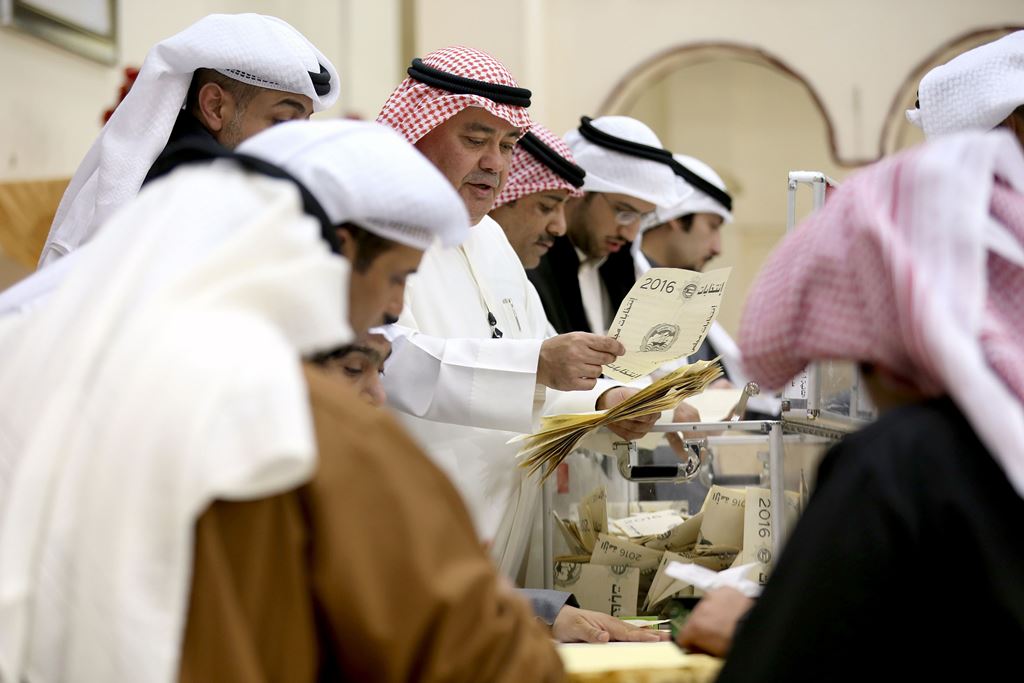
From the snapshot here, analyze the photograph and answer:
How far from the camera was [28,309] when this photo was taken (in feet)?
6.97

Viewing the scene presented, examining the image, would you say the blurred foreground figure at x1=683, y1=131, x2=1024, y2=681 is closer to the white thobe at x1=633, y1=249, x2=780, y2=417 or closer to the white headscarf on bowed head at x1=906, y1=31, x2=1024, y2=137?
the white headscarf on bowed head at x1=906, y1=31, x2=1024, y2=137

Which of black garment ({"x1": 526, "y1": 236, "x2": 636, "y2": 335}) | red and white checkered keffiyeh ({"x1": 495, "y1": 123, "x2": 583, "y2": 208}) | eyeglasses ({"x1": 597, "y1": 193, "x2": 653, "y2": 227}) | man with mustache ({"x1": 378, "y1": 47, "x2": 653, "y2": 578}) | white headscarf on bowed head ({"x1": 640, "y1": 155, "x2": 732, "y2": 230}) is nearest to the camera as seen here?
man with mustache ({"x1": 378, "y1": 47, "x2": 653, "y2": 578})

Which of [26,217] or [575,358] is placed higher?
[26,217]

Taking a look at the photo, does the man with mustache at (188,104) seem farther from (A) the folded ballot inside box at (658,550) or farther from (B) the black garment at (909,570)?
(B) the black garment at (909,570)

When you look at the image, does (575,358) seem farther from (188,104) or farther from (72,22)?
(72,22)

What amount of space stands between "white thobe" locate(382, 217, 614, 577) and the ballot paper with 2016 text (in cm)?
29

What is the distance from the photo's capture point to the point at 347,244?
1.95m

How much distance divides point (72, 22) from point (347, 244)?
4.70m

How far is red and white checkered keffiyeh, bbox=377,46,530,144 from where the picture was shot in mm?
3707

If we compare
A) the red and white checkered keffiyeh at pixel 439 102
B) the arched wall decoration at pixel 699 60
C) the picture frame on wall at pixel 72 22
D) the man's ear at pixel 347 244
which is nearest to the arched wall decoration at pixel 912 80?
the arched wall decoration at pixel 699 60

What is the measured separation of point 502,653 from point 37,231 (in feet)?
14.4

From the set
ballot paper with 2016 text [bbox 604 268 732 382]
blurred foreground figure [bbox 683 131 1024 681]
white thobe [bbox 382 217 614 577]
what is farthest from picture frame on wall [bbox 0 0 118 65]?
blurred foreground figure [bbox 683 131 1024 681]

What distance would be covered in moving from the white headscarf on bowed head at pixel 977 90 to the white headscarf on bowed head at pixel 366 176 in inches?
50.9

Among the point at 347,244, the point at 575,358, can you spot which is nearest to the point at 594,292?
the point at 575,358
